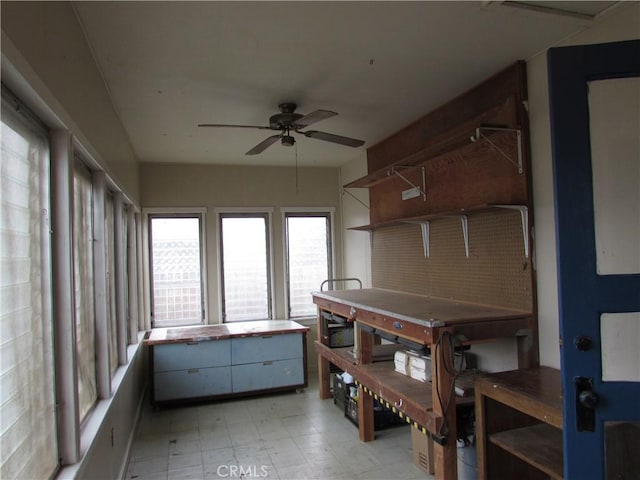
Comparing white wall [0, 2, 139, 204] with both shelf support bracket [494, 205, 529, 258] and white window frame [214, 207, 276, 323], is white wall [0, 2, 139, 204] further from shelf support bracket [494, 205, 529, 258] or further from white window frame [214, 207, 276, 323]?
white window frame [214, 207, 276, 323]

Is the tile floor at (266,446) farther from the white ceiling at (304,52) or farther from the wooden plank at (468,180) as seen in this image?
the white ceiling at (304,52)

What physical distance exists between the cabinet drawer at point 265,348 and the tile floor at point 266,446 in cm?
47

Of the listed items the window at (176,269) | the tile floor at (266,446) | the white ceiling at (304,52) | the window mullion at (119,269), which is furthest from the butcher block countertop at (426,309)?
the window at (176,269)

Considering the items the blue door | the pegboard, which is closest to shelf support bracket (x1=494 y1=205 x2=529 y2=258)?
the pegboard

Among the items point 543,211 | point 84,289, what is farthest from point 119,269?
point 543,211

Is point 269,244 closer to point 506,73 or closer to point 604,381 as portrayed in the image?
point 506,73

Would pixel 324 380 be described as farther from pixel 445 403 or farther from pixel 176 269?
pixel 445 403

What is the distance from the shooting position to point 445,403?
2375 mm

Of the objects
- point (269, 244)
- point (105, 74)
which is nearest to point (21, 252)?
point (105, 74)

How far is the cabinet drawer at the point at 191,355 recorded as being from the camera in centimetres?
438

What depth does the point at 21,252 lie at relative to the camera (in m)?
1.44

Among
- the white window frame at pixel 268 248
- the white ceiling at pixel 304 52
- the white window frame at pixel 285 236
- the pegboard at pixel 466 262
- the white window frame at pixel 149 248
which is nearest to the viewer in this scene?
the white ceiling at pixel 304 52

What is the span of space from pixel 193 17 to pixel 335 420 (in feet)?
11.2

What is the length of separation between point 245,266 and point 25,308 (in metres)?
4.02
